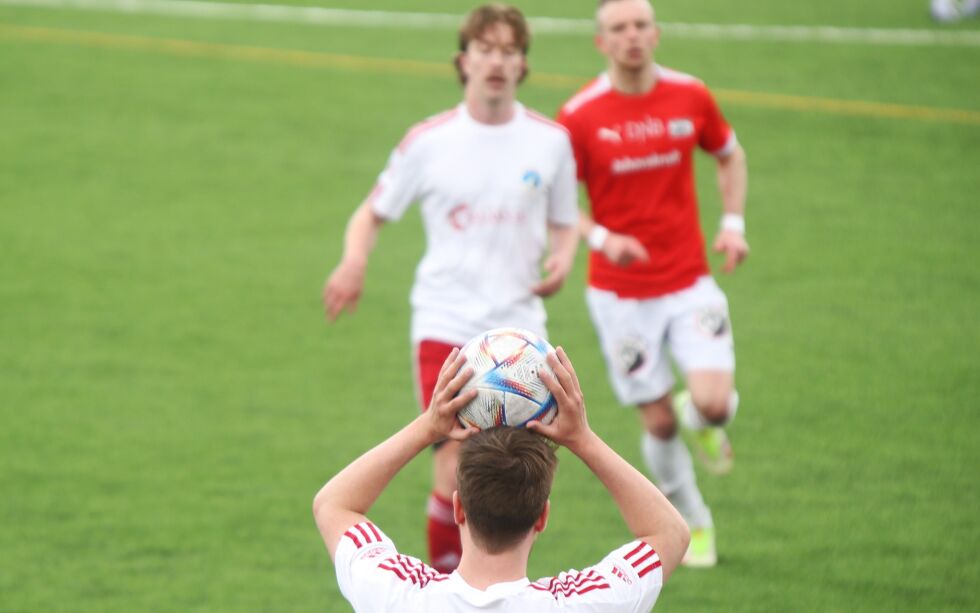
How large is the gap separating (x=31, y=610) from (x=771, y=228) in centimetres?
767

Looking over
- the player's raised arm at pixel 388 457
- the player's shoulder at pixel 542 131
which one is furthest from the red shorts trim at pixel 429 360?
the player's raised arm at pixel 388 457

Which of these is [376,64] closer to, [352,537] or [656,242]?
[656,242]

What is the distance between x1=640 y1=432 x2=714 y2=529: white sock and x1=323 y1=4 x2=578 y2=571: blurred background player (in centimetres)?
105

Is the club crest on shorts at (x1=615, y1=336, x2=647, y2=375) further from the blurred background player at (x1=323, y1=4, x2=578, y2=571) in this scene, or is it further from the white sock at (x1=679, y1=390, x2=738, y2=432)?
the blurred background player at (x1=323, y1=4, x2=578, y2=571)

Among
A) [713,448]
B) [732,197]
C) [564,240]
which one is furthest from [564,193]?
[713,448]

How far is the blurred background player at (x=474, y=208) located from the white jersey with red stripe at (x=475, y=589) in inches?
109

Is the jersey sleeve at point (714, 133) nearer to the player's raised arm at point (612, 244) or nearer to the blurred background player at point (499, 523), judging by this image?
the player's raised arm at point (612, 244)

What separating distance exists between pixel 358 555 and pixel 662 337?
13.1 ft

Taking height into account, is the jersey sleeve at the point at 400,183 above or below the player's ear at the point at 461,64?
below

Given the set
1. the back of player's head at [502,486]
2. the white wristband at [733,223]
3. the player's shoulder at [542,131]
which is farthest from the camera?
the white wristband at [733,223]

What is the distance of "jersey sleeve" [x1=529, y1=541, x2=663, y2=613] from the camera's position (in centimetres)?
370

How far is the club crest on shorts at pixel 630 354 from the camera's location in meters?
7.54

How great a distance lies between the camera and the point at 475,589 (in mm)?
3645

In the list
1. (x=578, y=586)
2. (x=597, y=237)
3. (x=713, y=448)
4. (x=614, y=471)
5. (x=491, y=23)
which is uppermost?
(x=491, y=23)
